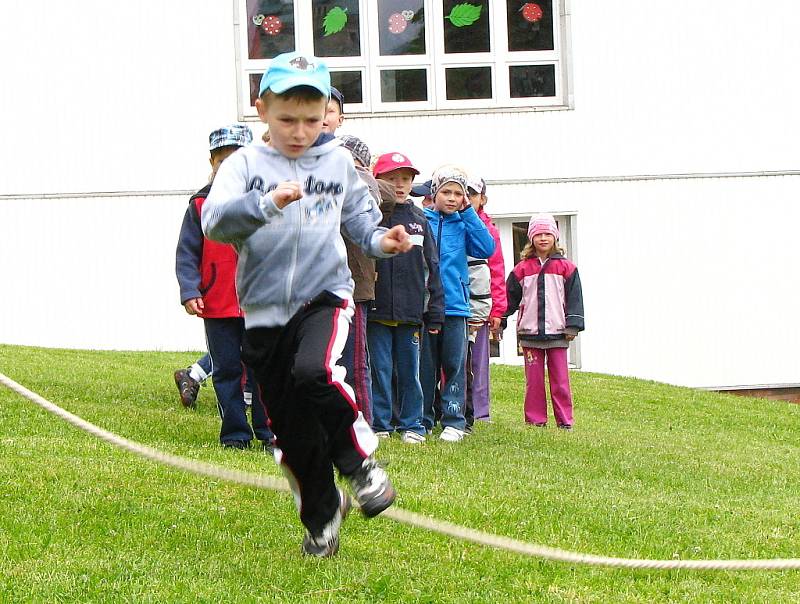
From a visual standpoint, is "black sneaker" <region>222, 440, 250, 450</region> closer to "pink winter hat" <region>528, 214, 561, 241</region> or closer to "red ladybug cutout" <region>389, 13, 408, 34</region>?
"pink winter hat" <region>528, 214, 561, 241</region>

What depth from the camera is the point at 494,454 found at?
8141 millimetres

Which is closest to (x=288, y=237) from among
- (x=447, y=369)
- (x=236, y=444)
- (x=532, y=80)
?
(x=236, y=444)

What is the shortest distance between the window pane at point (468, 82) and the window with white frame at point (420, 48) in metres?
0.01

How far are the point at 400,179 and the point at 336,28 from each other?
372 inches

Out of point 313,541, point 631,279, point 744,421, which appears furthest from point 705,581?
point 631,279

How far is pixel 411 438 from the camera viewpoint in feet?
27.3

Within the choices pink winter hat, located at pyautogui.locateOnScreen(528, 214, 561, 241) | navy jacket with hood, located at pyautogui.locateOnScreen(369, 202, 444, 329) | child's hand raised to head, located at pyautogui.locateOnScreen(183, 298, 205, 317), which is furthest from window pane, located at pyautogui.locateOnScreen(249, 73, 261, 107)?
child's hand raised to head, located at pyautogui.locateOnScreen(183, 298, 205, 317)

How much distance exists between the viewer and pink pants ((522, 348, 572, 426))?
34.7 feet

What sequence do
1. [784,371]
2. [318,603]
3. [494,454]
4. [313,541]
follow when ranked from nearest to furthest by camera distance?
[318,603]
[313,541]
[494,454]
[784,371]

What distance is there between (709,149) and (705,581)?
534 inches

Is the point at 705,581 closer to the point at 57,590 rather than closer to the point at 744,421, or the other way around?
the point at 57,590

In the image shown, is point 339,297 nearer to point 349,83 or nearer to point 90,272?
point 90,272

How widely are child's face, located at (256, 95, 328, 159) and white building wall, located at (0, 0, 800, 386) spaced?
12.8 meters

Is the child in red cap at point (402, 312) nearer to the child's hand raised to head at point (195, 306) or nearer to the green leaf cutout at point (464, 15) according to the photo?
the child's hand raised to head at point (195, 306)
